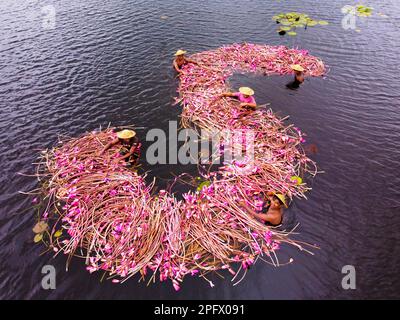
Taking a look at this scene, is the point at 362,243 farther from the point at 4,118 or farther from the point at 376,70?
the point at 4,118

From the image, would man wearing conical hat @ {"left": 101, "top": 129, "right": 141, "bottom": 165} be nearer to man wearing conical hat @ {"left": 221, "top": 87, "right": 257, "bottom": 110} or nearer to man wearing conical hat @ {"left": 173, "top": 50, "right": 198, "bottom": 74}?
man wearing conical hat @ {"left": 221, "top": 87, "right": 257, "bottom": 110}

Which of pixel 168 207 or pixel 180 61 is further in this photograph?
pixel 180 61

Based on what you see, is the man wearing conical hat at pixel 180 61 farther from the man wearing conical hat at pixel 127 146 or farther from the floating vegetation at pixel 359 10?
the floating vegetation at pixel 359 10

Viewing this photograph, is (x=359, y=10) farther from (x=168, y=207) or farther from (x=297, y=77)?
(x=168, y=207)

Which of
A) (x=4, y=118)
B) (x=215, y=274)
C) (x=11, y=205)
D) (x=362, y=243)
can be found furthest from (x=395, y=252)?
(x=4, y=118)

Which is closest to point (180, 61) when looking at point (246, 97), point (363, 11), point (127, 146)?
point (246, 97)

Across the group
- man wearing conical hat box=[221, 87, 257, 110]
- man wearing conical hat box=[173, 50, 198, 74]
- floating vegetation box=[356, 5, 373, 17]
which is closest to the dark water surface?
man wearing conical hat box=[173, 50, 198, 74]

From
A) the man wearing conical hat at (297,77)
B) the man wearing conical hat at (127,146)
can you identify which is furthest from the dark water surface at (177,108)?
the man wearing conical hat at (127,146)
